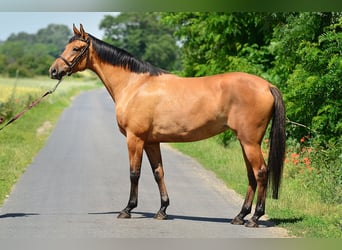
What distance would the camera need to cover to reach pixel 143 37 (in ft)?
313

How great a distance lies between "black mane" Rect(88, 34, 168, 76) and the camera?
8578mm

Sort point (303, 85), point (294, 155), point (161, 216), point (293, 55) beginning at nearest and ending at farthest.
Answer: point (161, 216) < point (303, 85) < point (294, 155) < point (293, 55)

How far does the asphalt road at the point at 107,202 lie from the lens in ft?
24.3

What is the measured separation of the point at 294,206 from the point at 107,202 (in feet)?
8.64

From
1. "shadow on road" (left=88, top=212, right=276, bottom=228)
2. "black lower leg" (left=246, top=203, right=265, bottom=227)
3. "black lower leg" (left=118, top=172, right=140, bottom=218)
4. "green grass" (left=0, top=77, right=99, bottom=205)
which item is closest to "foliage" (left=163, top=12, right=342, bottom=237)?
"shadow on road" (left=88, top=212, right=276, bottom=228)

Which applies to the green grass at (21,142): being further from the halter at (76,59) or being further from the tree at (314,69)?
the tree at (314,69)

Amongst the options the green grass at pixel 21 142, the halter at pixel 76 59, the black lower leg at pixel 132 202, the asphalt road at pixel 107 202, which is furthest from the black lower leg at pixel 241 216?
the green grass at pixel 21 142

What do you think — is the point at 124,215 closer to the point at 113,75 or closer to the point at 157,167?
the point at 157,167

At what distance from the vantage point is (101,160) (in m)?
14.5

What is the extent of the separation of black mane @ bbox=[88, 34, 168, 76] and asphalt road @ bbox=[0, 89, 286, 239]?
6.29 ft

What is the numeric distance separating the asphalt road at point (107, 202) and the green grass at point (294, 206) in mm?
238

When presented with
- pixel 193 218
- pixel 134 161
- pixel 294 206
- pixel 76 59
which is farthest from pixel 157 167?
pixel 294 206

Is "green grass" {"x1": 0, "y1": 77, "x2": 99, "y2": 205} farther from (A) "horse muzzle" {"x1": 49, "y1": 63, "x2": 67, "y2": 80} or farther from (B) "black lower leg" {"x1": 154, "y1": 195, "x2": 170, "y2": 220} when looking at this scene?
(B) "black lower leg" {"x1": 154, "y1": 195, "x2": 170, "y2": 220}
